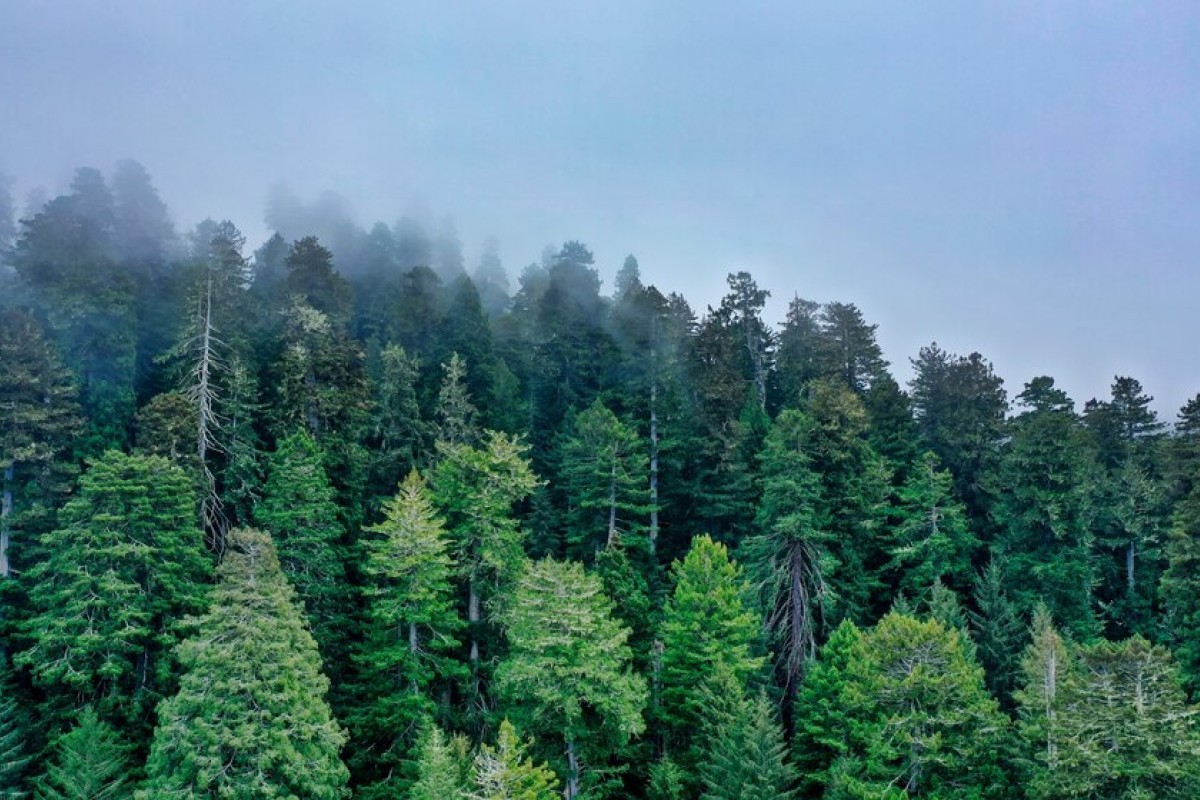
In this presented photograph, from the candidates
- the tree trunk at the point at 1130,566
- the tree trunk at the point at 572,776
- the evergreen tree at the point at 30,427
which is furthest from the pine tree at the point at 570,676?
the tree trunk at the point at 1130,566

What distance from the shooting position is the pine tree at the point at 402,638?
1245 inches

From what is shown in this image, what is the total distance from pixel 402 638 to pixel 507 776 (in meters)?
10.6

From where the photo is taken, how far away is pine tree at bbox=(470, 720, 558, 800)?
23844 mm

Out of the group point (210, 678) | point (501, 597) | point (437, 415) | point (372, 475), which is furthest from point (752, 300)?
point (210, 678)

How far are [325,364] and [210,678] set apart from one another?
75.1 feet

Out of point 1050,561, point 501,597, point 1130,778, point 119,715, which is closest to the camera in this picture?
point 1130,778

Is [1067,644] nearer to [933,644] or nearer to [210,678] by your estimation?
[933,644]

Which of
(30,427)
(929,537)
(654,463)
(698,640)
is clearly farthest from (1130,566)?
(30,427)

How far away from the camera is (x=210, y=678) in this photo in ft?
81.6

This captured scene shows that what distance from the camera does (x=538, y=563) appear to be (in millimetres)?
30516

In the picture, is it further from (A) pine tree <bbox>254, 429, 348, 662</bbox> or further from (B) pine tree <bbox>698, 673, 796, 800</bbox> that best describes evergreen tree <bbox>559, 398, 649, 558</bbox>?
(B) pine tree <bbox>698, 673, 796, 800</bbox>

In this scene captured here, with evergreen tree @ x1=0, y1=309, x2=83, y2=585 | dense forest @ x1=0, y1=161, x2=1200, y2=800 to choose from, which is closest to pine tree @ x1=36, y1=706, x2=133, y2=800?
dense forest @ x1=0, y1=161, x2=1200, y2=800

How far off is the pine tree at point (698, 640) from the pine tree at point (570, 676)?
11.1ft

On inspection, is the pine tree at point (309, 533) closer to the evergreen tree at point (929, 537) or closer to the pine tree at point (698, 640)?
the pine tree at point (698, 640)
